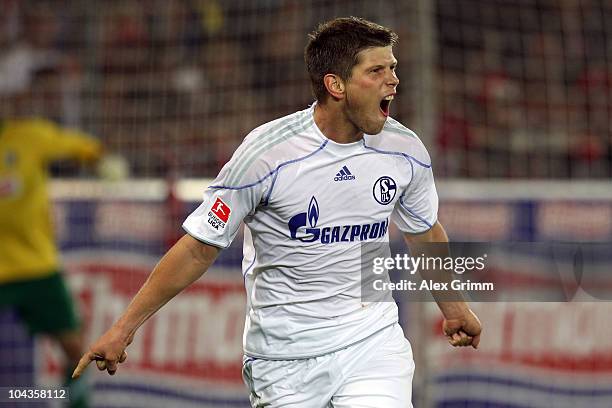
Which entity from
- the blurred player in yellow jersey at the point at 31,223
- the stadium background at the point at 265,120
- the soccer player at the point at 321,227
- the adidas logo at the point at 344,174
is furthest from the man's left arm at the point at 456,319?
the blurred player in yellow jersey at the point at 31,223

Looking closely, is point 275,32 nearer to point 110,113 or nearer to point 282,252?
point 110,113

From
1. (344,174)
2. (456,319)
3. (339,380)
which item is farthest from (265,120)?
(339,380)

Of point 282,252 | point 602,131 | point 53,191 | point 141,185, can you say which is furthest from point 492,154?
point 282,252

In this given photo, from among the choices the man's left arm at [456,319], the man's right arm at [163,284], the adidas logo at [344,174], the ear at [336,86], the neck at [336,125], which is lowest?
the man's left arm at [456,319]

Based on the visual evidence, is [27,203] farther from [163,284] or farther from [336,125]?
[336,125]

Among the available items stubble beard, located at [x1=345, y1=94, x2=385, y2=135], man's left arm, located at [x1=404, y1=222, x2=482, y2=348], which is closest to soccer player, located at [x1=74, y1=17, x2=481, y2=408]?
stubble beard, located at [x1=345, y1=94, x2=385, y2=135]

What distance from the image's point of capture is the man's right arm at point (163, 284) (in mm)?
4023

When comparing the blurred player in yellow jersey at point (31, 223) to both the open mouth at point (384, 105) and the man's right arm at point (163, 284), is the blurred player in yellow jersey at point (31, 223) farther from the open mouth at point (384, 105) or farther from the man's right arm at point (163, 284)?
the open mouth at point (384, 105)

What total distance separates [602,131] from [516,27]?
1.05 meters

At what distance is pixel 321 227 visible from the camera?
167 inches

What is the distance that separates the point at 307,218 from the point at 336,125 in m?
0.35

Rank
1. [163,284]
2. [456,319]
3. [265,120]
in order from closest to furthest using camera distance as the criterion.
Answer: [163,284]
[456,319]
[265,120]

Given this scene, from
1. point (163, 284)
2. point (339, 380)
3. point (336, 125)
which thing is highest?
point (336, 125)

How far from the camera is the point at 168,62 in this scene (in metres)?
9.91
